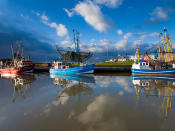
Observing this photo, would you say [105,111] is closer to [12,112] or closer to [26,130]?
[26,130]

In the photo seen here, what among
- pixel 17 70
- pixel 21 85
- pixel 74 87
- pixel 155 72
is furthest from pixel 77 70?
pixel 17 70

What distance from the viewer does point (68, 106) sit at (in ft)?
21.2

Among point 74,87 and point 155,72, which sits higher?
point 155,72

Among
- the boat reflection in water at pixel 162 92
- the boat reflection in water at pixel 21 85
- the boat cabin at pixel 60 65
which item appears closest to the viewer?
the boat reflection in water at pixel 162 92

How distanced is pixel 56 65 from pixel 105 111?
2297cm

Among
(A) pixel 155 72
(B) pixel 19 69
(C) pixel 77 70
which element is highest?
(B) pixel 19 69

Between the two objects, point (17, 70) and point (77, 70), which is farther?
point (17, 70)

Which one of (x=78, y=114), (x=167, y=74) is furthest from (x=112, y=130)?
(x=167, y=74)

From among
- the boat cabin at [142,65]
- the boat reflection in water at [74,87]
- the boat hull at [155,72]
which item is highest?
the boat cabin at [142,65]

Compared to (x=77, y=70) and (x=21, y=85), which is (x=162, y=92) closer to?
(x=21, y=85)

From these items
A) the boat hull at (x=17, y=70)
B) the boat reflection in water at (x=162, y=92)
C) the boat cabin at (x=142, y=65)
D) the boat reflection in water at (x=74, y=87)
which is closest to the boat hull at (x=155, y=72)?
the boat cabin at (x=142, y=65)

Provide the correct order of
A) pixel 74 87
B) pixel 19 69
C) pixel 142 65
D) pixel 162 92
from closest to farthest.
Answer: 1. pixel 162 92
2. pixel 74 87
3. pixel 142 65
4. pixel 19 69

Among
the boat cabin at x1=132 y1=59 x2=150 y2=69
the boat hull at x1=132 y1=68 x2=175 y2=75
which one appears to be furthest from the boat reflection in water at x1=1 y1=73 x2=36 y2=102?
the boat cabin at x1=132 y1=59 x2=150 y2=69

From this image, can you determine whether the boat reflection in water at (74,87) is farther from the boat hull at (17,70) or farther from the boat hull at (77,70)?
the boat hull at (17,70)
